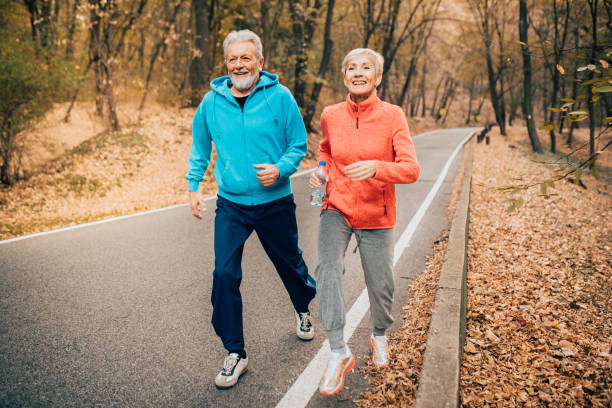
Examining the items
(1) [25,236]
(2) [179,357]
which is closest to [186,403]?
(2) [179,357]

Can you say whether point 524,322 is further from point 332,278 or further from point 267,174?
point 267,174

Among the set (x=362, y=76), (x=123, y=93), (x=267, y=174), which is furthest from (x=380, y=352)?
(x=123, y=93)

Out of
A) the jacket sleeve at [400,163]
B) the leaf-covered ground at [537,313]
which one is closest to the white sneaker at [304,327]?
the leaf-covered ground at [537,313]

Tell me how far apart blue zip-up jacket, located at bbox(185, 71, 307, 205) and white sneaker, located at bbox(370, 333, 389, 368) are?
141 centimetres

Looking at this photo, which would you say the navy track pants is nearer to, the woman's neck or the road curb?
the woman's neck

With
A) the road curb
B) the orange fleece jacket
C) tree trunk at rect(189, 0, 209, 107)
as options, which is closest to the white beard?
the orange fleece jacket

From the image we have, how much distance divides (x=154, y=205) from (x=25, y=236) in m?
2.93

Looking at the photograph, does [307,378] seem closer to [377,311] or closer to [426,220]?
[377,311]

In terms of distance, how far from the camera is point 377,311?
2.90 meters

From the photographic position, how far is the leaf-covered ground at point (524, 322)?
2.67 m

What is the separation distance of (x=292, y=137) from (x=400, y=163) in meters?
0.94

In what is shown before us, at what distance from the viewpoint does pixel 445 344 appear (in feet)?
9.00

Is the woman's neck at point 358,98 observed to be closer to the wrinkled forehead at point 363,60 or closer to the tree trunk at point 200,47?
the wrinkled forehead at point 363,60

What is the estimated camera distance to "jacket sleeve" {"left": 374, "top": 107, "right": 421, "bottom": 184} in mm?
2461
